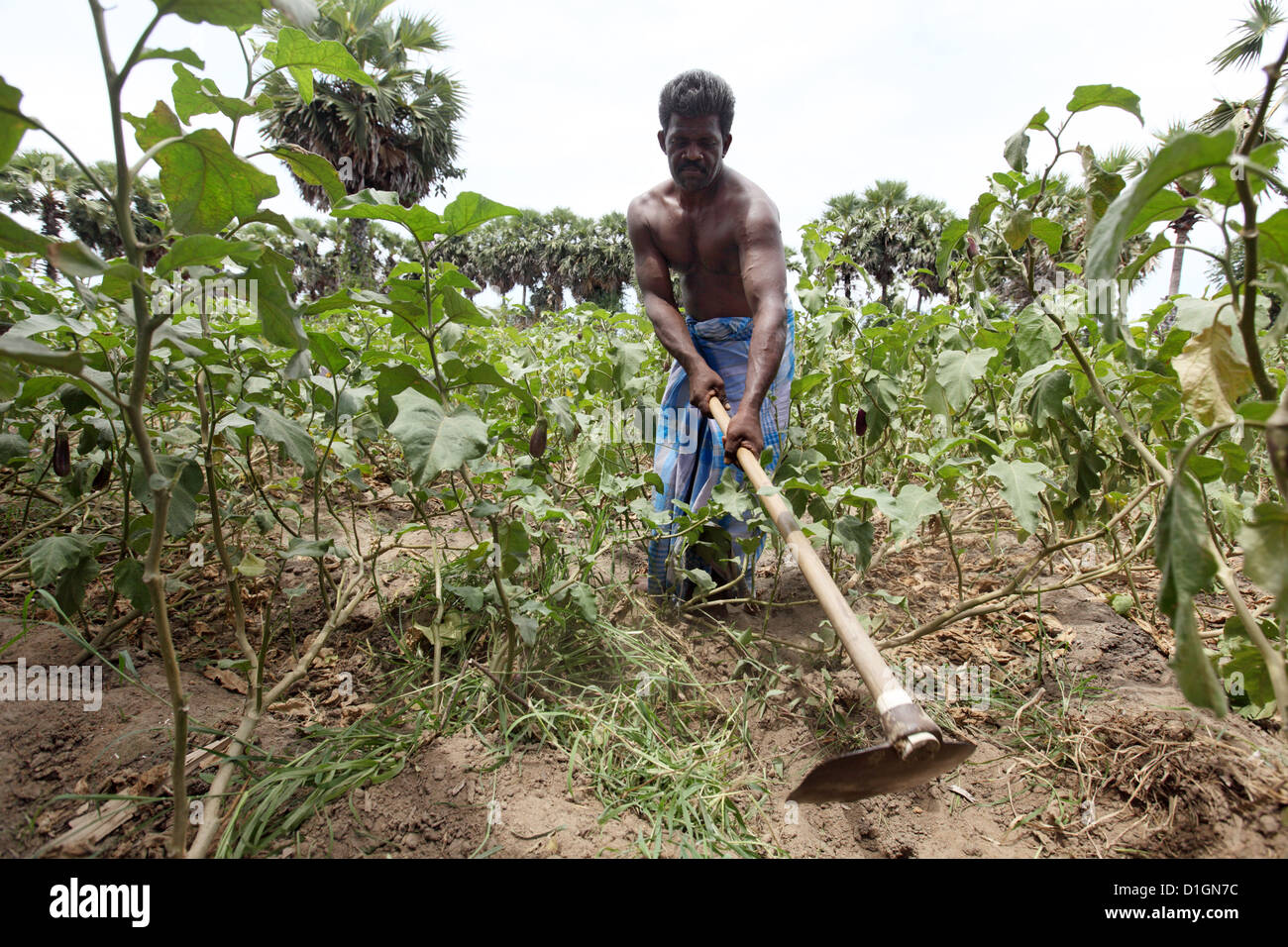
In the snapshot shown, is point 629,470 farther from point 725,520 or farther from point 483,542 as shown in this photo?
point 483,542

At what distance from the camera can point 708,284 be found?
264 cm

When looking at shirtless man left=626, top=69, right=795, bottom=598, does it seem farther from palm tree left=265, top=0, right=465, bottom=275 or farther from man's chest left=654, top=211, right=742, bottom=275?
palm tree left=265, top=0, right=465, bottom=275

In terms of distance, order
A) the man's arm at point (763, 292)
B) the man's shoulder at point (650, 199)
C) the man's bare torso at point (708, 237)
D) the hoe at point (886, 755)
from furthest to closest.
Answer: the man's shoulder at point (650, 199) → the man's bare torso at point (708, 237) → the man's arm at point (763, 292) → the hoe at point (886, 755)

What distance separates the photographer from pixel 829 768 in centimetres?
112

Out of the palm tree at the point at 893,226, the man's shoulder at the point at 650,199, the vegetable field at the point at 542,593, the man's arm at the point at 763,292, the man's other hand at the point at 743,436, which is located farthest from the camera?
the palm tree at the point at 893,226

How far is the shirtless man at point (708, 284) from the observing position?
2.25 metres

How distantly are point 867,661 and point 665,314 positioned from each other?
5.54 feet

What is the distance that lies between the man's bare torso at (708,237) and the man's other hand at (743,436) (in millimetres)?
691

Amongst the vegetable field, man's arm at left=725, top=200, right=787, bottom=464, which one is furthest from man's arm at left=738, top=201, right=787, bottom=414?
the vegetable field

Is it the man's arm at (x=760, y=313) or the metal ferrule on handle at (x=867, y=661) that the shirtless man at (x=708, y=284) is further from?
the metal ferrule on handle at (x=867, y=661)

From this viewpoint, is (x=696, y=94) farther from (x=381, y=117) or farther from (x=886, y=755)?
(x=381, y=117)

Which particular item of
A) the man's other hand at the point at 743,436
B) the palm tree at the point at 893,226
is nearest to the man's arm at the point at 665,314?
the man's other hand at the point at 743,436

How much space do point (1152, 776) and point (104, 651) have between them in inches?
103
